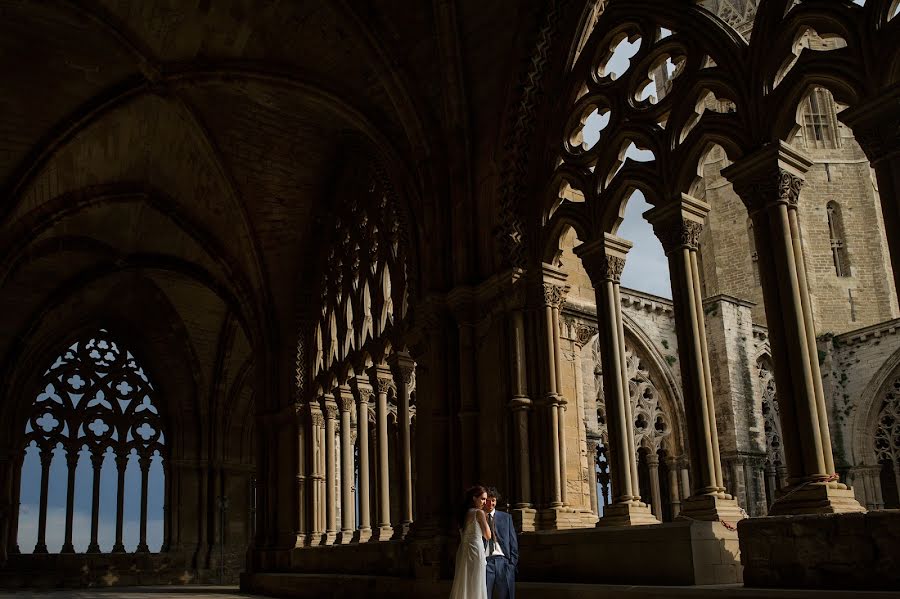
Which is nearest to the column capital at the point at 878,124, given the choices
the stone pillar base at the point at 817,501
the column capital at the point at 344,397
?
the stone pillar base at the point at 817,501

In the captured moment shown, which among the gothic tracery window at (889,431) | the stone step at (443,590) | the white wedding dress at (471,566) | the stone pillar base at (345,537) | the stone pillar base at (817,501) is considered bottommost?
the stone step at (443,590)

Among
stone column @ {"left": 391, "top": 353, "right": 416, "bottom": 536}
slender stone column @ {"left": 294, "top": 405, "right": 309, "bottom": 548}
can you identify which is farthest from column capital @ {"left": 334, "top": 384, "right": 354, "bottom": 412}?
stone column @ {"left": 391, "top": 353, "right": 416, "bottom": 536}

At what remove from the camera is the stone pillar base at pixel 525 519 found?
755cm

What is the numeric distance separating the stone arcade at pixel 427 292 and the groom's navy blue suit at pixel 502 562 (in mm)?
1110

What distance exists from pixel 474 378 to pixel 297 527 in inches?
238

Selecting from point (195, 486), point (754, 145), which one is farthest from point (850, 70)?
point (195, 486)

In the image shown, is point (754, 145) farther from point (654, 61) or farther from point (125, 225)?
point (125, 225)

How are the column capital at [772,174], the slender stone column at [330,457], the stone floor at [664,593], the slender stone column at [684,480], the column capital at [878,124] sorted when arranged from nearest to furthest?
1. the stone floor at [664,593]
2. the column capital at [878,124]
3. the column capital at [772,174]
4. the slender stone column at [330,457]
5. the slender stone column at [684,480]

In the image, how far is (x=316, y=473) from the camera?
13.5 metres

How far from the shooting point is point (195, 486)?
829 inches

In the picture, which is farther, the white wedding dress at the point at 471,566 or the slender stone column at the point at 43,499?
the slender stone column at the point at 43,499

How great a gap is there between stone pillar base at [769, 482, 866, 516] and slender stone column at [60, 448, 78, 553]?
1802cm

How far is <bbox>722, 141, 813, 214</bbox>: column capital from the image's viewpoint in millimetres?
5801

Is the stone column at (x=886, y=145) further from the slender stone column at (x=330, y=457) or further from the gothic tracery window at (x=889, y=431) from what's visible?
the gothic tracery window at (x=889, y=431)
